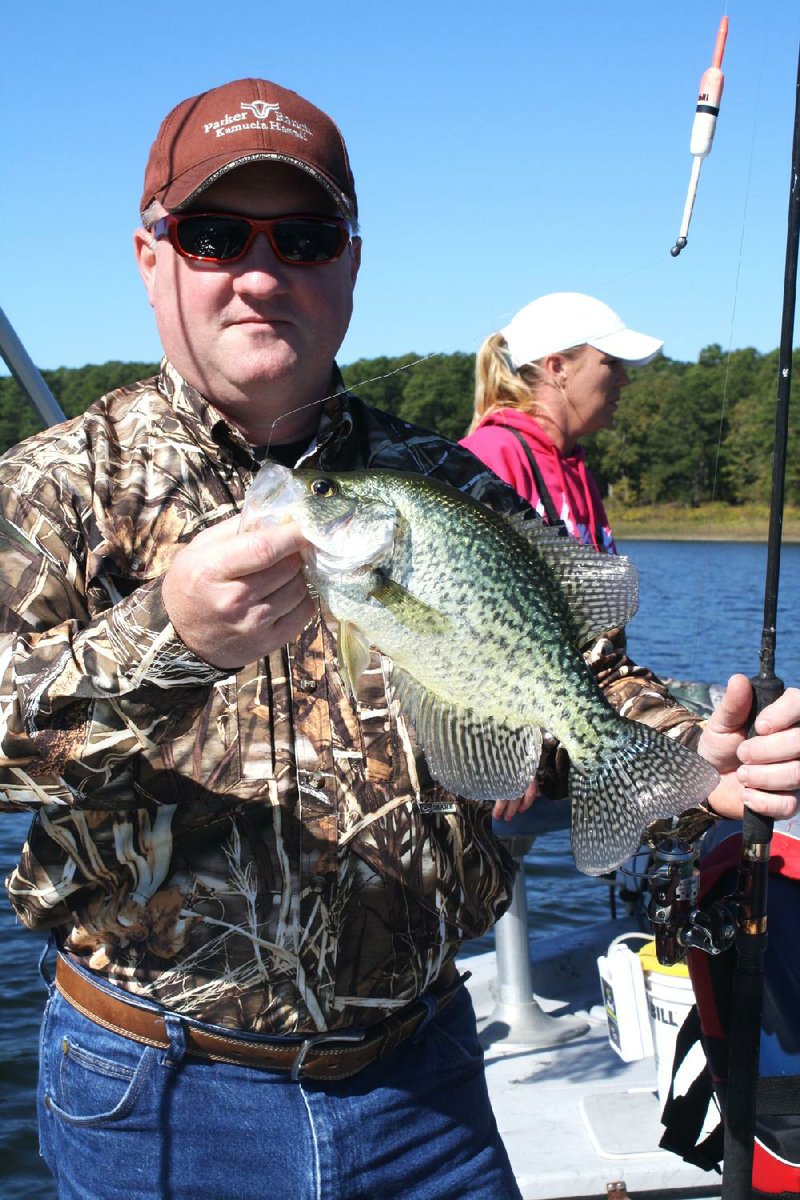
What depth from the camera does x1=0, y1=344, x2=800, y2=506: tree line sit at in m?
7.83

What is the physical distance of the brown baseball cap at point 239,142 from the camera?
7.47 ft

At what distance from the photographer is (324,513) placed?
188 centimetres

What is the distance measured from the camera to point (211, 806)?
215 cm

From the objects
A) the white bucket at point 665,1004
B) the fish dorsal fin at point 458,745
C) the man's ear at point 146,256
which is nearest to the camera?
the fish dorsal fin at point 458,745

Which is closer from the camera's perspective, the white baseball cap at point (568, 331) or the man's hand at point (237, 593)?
the man's hand at point (237, 593)

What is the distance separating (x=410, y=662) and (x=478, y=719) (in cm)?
19

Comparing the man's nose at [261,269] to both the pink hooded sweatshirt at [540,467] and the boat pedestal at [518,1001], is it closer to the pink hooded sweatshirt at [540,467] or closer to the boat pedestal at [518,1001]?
the pink hooded sweatshirt at [540,467]

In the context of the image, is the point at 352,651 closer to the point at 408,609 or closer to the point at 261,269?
the point at 408,609

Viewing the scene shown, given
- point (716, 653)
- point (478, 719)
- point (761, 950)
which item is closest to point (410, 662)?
point (478, 719)

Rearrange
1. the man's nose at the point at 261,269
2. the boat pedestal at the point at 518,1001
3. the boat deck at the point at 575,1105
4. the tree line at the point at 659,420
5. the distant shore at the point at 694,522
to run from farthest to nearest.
Answer: the distant shore at the point at 694,522, the tree line at the point at 659,420, the boat pedestal at the point at 518,1001, the boat deck at the point at 575,1105, the man's nose at the point at 261,269

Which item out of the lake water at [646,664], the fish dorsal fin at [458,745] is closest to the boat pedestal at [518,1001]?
the lake water at [646,664]

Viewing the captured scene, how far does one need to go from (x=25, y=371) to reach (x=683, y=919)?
2454 millimetres

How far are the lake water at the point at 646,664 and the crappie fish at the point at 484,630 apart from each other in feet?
15.6

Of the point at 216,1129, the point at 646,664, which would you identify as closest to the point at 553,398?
the point at 216,1129
